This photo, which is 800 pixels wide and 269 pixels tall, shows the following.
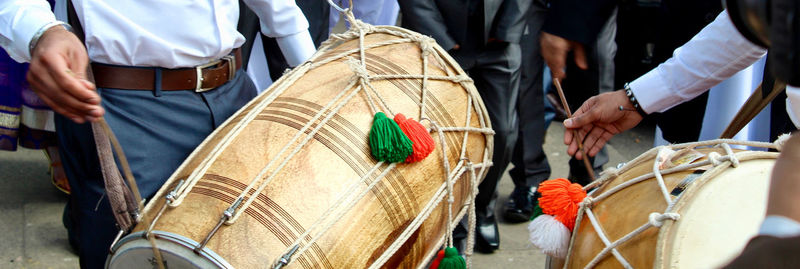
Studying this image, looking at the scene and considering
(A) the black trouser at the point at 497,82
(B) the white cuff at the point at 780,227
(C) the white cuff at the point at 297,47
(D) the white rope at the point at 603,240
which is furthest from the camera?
(A) the black trouser at the point at 497,82

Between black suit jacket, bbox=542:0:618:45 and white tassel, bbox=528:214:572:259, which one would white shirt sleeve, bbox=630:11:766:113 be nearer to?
→ white tassel, bbox=528:214:572:259


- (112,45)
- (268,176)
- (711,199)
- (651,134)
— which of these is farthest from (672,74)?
(651,134)

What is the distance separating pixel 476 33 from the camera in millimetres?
2770

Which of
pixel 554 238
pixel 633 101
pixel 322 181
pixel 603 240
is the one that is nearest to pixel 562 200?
pixel 554 238

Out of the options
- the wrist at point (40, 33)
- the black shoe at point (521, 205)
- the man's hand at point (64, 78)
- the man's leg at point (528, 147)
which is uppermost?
the wrist at point (40, 33)

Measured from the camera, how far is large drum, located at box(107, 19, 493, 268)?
1.47 m

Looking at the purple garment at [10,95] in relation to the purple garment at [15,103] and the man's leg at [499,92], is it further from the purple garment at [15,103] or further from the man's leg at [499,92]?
the man's leg at [499,92]

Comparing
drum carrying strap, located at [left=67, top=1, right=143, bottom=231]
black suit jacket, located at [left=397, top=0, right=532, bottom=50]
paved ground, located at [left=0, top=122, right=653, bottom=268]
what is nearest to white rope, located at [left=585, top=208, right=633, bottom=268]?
drum carrying strap, located at [left=67, top=1, right=143, bottom=231]

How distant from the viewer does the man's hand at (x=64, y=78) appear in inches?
54.9

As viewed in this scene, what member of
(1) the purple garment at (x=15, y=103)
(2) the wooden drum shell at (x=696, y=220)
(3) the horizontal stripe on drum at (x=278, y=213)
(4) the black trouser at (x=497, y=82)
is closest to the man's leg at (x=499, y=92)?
(4) the black trouser at (x=497, y=82)

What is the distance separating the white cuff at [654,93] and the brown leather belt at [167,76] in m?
1.15

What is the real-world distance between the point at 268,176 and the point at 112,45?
1.78ft

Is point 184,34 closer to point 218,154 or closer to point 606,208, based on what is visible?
point 218,154

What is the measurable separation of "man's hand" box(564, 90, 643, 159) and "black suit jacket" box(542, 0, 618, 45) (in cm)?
75
